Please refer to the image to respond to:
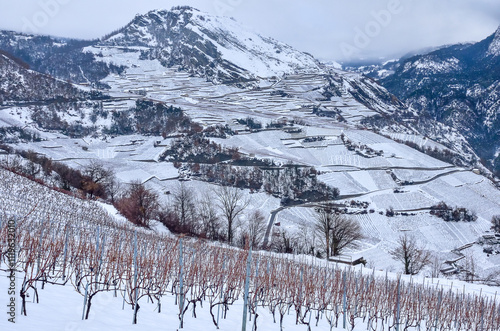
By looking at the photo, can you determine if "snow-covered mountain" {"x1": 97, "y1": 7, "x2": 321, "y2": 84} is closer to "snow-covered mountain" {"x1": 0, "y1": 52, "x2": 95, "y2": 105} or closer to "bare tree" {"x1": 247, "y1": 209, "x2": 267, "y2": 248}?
"snow-covered mountain" {"x1": 0, "y1": 52, "x2": 95, "y2": 105}

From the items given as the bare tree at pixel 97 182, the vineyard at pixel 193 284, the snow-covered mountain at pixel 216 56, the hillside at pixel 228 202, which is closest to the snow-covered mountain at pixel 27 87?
the hillside at pixel 228 202

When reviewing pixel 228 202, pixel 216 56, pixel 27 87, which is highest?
pixel 216 56

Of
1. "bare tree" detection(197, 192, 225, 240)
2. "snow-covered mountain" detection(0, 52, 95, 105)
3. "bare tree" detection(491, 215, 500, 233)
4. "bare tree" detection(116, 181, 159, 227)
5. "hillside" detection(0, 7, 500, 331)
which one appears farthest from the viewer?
"snow-covered mountain" detection(0, 52, 95, 105)

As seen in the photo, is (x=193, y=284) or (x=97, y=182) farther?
(x=97, y=182)

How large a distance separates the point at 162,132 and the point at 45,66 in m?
98.9

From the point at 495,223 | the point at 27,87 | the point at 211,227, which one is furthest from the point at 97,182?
the point at 27,87

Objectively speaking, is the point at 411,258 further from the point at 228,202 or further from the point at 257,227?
the point at 228,202

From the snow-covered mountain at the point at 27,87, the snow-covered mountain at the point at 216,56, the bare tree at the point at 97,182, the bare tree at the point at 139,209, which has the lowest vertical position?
the bare tree at the point at 139,209

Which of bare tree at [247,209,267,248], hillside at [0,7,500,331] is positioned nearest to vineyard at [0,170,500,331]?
hillside at [0,7,500,331]

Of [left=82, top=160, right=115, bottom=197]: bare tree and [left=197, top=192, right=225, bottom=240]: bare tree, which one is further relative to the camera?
[left=82, top=160, right=115, bottom=197]: bare tree

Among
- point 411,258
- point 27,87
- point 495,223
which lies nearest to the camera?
point 411,258

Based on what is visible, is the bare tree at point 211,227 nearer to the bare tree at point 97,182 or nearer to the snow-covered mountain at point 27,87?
the bare tree at point 97,182

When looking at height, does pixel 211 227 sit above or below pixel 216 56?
below

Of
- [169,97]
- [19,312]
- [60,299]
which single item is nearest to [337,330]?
[60,299]
